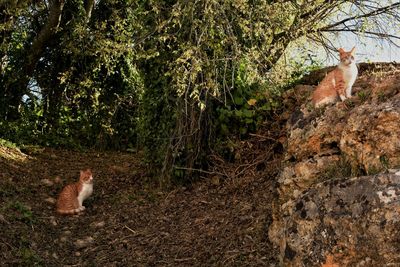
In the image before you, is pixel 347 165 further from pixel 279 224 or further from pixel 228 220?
pixel 228 220

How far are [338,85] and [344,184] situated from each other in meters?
2.17

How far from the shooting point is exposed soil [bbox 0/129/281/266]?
22.5 feet

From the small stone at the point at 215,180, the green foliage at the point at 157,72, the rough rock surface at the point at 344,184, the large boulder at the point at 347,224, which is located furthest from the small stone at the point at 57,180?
the large boulder at the point at 347,224

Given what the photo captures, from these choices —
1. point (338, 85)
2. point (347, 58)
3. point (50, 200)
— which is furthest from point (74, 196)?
point (347, 58)

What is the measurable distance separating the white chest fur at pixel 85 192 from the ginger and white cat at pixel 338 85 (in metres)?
4.22

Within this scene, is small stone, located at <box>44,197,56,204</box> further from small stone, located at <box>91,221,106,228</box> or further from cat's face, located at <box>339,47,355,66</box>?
cat's face, located at <box>339,47,355,66</box>

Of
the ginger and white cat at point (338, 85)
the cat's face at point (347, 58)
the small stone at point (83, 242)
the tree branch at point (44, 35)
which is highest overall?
the tree branch at point (44, 35)

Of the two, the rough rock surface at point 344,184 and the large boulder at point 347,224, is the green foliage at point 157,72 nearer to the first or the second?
the rough rock surface at point 344,184

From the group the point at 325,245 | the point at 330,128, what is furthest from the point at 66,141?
the point at 325,245

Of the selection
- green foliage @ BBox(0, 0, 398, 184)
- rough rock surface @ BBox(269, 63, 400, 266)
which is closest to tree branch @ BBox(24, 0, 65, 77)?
green foliage @ BBox(0, 0, 398, 184)

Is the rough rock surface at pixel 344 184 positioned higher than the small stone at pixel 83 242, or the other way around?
the rough rock surface at pixel 344 184

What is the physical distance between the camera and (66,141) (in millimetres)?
12562

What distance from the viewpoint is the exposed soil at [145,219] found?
22.5ft

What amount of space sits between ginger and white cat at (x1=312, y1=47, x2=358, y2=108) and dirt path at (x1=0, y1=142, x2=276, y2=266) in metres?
1.83
